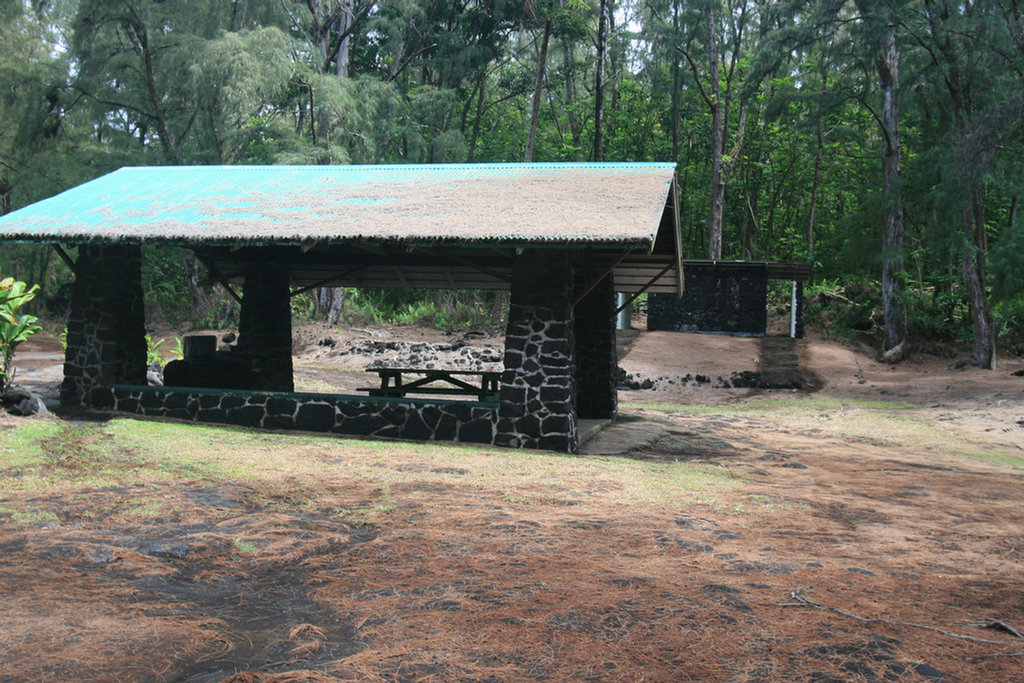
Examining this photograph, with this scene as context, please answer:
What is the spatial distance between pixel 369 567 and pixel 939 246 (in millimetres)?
18547

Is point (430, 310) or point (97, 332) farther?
point (430, 310)

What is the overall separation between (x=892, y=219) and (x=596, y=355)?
44.8 ft

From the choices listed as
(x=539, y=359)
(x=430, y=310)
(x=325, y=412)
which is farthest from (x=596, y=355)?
(x=430, y=310)

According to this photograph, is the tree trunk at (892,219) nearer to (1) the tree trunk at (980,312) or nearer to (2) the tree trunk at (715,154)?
(1) the tree trunk at (980,312)

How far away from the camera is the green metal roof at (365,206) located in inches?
377

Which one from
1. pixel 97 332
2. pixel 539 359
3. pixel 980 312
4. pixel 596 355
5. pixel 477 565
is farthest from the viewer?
pixel 980 312

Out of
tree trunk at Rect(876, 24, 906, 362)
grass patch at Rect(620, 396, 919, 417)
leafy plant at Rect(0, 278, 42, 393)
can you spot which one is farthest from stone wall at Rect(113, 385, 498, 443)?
tree trunk at Rect(876, 24, 906, 362)

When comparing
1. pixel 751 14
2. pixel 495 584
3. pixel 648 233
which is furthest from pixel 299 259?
pixel 751 14

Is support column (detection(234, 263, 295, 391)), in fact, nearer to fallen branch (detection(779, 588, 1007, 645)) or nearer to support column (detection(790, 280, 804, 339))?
fallen branch (detection(779, 588, 1007, 645))

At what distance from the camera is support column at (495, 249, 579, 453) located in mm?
9859

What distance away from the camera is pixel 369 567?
5.39 metres

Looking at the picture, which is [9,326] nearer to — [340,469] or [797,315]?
[340,469]

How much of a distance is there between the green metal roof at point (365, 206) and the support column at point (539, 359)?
2.12 ft

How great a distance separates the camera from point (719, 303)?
24812mm
